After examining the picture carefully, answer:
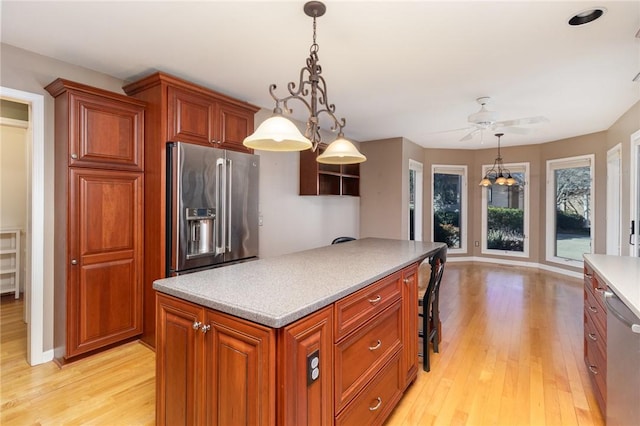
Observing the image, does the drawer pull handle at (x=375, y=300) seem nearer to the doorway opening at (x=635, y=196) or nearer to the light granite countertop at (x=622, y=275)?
the light granite countertop at (x=622, y=275)

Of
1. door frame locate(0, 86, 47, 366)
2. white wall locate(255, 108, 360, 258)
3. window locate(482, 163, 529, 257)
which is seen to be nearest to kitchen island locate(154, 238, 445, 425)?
door frame locate(0, 86, 47, 366)

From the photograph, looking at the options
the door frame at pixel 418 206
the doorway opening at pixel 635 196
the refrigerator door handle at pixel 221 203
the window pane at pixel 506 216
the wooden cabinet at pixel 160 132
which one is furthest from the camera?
the window pane at pixel 506 216

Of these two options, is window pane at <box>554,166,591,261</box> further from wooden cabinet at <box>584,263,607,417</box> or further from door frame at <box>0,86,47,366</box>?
door frame at <box>0,86,47,366</box>

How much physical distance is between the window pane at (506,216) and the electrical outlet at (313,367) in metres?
6.73

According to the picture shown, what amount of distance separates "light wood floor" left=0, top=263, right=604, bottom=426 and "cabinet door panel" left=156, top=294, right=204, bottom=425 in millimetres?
645

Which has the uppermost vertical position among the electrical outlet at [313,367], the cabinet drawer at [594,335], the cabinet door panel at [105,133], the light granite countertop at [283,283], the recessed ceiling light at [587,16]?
the recessed ceiling light at [587,16]

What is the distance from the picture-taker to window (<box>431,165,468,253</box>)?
6.96m

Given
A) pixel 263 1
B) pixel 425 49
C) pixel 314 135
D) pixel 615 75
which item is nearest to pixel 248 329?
pixel 314 135

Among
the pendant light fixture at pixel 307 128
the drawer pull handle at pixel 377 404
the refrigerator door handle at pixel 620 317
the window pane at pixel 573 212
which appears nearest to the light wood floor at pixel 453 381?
the drawer pull handle at pixel 377 404

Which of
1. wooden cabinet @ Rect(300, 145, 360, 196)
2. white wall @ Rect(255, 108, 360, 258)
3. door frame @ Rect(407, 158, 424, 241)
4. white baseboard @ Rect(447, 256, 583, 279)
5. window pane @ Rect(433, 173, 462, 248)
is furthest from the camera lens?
window pane @ Rect(433, 173, 462, 248)

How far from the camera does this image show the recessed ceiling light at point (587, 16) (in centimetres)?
194

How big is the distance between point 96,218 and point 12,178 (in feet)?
9.07

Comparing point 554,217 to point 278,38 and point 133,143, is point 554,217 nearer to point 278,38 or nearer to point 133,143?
point 278,38

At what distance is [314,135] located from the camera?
1.98 meters
